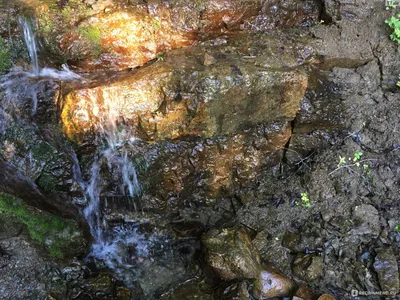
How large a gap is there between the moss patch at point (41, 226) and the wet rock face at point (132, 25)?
1828mm

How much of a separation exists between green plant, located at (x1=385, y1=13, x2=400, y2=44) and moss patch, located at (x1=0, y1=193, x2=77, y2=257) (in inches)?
183

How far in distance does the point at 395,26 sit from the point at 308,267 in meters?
3.17

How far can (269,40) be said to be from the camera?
190 inches

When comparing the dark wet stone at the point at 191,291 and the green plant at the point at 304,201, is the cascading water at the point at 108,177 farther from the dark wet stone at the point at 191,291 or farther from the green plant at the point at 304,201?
the green plant at the point at 304,201

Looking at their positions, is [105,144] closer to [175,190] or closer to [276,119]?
[175,190]

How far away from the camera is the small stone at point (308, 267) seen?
4191mm

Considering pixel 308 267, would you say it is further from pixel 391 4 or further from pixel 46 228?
pixel 391 4

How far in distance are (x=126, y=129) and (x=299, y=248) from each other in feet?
8.13

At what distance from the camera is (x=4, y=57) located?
452 cm

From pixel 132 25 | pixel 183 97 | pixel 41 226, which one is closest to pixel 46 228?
pixel 41 226

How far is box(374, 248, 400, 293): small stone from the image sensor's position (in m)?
3.94

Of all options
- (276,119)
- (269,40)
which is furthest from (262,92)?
(269,40)

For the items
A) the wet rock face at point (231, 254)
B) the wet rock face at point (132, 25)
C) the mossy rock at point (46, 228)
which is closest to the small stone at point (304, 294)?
the wet rock face at point (231, 254)

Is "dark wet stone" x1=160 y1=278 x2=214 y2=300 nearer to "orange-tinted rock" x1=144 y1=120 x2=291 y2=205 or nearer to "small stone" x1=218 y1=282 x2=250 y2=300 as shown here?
"small stone" x1=218 y1=282 x2=250 y2=300
